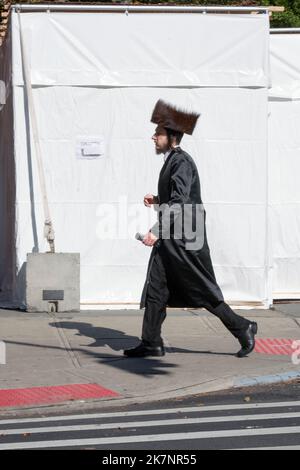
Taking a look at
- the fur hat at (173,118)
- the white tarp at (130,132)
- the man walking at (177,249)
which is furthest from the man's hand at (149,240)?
the white tarp at (130,132)

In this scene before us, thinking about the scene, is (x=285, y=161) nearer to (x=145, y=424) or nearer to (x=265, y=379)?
(x=265, y=379)

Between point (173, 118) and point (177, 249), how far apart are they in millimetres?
1158

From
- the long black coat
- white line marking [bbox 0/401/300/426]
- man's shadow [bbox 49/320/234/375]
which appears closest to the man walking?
the long black coat

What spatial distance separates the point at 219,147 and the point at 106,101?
4.63ft

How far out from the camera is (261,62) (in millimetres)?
12586

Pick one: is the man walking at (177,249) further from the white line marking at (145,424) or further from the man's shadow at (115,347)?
the white line marking at (145,424)

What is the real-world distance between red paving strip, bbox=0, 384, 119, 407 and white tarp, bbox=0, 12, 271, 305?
3.93m

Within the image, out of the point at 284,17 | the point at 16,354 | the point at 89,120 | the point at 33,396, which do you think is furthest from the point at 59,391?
the point at 284,17

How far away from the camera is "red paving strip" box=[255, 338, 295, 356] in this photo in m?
10.1

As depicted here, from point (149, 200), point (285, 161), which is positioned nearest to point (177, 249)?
point (149, 200)

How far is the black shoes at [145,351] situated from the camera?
970cm

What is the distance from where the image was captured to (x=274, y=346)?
10477 millimetres

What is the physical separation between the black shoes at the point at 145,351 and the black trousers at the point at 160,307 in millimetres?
174

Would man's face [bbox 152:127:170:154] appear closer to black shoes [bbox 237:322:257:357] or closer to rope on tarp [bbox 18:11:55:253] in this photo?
black shoes [bbox 237:322:257:357]
